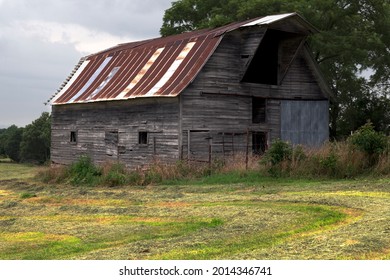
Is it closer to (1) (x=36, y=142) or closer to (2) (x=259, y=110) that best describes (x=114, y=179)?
(2) (x=259, y=110)

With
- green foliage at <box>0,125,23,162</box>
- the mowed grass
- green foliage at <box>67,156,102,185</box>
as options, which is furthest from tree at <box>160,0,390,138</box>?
green foliage at <box>0,125,23,162</box>

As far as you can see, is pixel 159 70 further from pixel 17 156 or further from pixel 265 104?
pixel 17 156

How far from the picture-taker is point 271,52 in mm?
24766

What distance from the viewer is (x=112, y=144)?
2594 cm

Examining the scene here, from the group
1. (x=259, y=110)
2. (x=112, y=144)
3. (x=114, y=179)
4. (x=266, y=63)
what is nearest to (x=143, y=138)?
(x=112, y=144)

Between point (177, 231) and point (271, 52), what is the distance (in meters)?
16.8

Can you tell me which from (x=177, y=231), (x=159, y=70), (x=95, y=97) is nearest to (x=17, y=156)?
(x=95, y=97)

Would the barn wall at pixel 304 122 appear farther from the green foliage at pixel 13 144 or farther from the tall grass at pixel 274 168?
the green foliage at pixel 13 144

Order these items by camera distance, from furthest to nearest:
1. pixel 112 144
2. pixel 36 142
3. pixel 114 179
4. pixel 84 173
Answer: pixel 36 142 < pixel 112 144 < pixel 84 173 < pixel 114 179

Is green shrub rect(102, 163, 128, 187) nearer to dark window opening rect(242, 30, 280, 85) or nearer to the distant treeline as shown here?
dark window opening rect(242, 30, 280, 85)

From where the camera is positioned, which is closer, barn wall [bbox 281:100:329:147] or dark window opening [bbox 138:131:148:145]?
dark window opening [bbox 138:131:148:145]

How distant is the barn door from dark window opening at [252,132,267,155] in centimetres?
635

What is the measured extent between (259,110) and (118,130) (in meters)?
6.58

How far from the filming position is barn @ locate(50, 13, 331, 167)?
22.7 m
